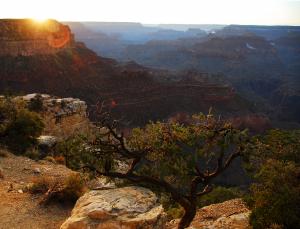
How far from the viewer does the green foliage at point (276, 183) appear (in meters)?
7.71

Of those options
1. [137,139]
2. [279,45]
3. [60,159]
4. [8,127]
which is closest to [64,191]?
[137,139]

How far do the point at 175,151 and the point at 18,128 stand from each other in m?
12.6

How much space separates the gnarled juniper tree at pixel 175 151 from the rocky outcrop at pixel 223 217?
0.62m

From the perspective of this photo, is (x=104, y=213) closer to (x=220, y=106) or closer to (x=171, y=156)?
(x=171, y=156)

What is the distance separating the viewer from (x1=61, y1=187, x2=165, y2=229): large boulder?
7.62 m

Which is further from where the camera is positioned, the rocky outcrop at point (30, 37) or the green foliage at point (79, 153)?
the rocky outcrop at point (30, 37)

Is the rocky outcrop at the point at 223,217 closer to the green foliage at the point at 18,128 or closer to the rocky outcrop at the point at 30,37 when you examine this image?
the green foliage at the point at 18,128

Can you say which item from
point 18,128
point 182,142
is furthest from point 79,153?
point 18,128

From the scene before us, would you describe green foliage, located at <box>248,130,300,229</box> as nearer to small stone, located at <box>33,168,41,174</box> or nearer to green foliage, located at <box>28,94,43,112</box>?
small stone, located at <box>33,168,41,174</box>

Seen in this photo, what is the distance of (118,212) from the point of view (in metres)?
7.84

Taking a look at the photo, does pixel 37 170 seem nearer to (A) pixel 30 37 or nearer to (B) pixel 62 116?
(B) pixel 62 116

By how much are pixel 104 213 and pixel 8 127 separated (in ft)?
43.7

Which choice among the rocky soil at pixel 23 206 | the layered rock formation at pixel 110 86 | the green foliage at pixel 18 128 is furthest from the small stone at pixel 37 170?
the layered rock formation at pixel 110 86

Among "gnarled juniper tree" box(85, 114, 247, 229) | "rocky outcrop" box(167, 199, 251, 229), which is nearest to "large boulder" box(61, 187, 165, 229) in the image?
"gnarled juniper tree" box(85, 114, 247, 229)
